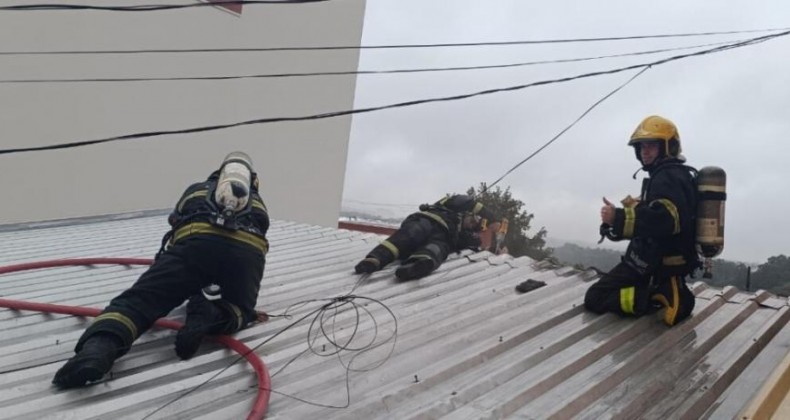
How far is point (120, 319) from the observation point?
10.2 ft

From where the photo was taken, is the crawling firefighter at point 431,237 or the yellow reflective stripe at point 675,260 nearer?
the yellow reflective stripe at point 675,260

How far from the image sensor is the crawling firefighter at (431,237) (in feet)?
17.3

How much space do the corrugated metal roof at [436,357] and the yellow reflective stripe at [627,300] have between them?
0.09m

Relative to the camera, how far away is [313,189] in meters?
15.5

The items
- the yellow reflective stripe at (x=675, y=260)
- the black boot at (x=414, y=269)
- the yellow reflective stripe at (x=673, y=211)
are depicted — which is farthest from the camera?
the black boot at (x=414, y=269)

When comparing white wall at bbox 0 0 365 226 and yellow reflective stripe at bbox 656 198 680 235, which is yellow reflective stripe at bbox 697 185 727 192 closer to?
yellow reflective stripe at bbox 656 198 680 235

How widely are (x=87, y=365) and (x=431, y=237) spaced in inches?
141

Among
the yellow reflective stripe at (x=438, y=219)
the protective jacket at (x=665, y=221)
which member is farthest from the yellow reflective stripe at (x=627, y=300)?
the yellow reflective stripe at (x=438, y=219)

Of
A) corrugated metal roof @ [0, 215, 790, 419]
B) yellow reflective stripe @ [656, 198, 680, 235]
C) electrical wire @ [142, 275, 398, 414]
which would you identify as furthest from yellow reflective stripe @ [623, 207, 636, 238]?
electrical wire @ [142, 275, 398, 414]

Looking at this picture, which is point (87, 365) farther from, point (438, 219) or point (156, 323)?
point (438, 219)

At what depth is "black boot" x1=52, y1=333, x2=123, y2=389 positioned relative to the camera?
110 inches

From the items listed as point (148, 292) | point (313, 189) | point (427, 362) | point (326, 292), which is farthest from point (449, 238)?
point (313, 189)

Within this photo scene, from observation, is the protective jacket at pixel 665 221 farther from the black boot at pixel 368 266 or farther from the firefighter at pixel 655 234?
the black boot at pixel 368 266

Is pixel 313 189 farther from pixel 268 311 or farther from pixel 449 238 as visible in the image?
pixel 268 311
